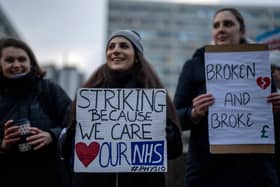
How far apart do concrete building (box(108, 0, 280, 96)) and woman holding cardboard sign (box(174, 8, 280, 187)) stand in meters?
69.9

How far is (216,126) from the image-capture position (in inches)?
97.7

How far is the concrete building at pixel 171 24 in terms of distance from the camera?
73875 mm

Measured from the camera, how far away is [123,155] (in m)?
2.36

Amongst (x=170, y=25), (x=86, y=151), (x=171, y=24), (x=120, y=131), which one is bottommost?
(x=86, y=151)

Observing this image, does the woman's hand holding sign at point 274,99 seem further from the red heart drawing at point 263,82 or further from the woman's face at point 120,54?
the woman's face at point 120,54

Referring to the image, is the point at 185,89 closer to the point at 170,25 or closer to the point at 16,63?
the point at 16,63

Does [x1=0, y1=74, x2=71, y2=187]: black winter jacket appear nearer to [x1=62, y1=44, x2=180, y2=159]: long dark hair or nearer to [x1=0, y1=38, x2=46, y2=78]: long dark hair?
[x1=0, y1=38, x2=46, y2=78]: long dark hair

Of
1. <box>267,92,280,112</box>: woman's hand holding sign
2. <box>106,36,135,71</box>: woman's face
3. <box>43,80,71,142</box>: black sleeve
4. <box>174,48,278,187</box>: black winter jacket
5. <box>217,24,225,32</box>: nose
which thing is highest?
<box>217,24,225,32</box>: nose

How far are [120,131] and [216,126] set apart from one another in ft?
1.95

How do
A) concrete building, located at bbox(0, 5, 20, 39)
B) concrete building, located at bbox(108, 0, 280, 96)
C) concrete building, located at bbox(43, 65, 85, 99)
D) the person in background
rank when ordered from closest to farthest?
the person in background
concrete building, located at bbox(0, 5, 20, 39)
concrete building, located at bbox(43, 65, 85, 99)
concrete building, located at bbox(108, 0, 280, 96)

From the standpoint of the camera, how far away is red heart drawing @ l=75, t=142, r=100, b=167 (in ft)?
7.66

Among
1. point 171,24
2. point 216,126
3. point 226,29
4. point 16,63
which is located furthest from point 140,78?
point 171,24

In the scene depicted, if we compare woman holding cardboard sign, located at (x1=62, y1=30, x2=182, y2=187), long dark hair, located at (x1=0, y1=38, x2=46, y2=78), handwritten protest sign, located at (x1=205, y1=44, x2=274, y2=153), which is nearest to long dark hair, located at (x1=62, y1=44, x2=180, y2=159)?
woman holding cardboard sign, located at (x1=62, y1=30, x2=182, y2=187)

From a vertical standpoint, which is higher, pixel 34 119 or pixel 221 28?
pixel 221 28
